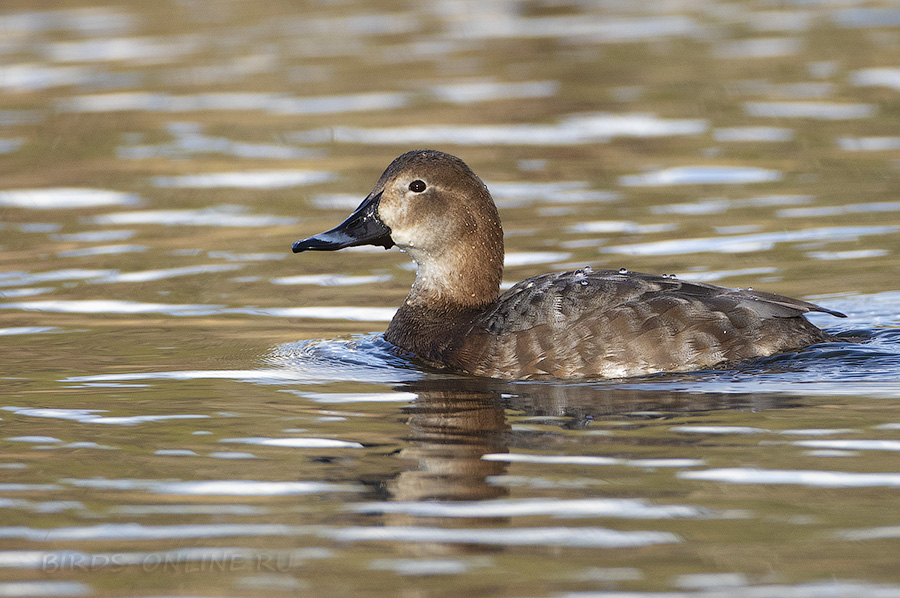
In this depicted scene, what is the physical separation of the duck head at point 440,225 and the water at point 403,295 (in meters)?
0.55

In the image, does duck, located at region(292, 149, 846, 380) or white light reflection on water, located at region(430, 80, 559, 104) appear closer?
duck, located at region(292, 149, 846, 380)

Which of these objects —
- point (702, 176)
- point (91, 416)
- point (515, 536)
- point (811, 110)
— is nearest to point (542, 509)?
point (515, 536)

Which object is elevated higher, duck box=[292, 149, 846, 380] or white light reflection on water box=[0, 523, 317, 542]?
duck box=[292, 149, 846, 380]

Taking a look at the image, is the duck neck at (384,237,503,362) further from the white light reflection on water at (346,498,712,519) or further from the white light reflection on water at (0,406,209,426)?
the white light reflection on water at (346,498,712,519)

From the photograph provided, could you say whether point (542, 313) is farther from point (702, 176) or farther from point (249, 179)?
point (249, 179)

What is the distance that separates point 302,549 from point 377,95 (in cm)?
1127

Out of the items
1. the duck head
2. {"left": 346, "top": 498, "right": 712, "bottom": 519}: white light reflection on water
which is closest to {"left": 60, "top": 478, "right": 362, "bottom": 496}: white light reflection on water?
{"left": 346, "top": 498, "right": 712, "bottom": 519}: white light reflection on water

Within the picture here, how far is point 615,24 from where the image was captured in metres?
19.4

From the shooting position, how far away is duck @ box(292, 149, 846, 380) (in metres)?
6.95

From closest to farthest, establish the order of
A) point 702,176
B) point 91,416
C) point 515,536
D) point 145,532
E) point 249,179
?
1. point 515,536
2. point 145,532
3. point 91,416
4. point 702,176
5. point 249,179

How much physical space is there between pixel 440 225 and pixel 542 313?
103cm

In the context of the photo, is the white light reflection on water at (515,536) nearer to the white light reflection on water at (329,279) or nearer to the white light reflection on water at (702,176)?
the white light reflection on water at (329,279)

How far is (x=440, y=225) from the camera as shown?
25.8ft

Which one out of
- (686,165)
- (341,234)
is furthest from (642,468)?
(686,165)
